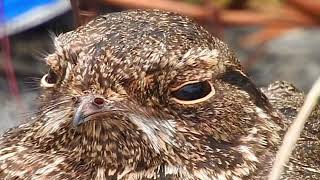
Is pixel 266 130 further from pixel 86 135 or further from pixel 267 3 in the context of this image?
pixel 267 3

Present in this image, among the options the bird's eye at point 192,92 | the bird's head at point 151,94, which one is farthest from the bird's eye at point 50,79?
the bird's eye at point 192,92

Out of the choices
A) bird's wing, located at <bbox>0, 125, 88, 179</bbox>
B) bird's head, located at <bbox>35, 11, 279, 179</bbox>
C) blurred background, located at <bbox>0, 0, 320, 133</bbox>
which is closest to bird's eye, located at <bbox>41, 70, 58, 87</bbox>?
bird's head, located at <bbox>35, 11, 279, 179</bbox>

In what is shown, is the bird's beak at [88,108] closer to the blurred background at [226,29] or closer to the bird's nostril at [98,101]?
the bird's nostril at [98,101]

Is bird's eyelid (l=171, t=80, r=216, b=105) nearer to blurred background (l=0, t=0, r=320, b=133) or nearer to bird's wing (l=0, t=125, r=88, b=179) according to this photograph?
bird's wing (l=0, t=125, r=88, b=179)

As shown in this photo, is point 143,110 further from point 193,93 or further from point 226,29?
point 226,29

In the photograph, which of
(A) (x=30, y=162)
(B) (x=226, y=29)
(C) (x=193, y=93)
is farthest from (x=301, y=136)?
(B) (x=226, y=29)

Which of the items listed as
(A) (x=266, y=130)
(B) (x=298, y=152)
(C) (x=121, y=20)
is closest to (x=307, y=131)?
(B) (x=298, y=152)
